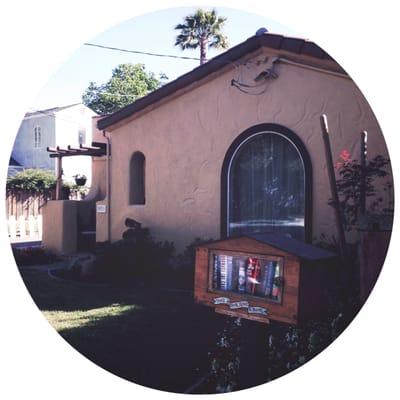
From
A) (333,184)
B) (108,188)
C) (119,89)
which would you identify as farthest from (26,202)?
(333,184)

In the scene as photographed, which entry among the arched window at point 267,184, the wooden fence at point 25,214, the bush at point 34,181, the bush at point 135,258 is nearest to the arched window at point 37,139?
the bush at point 34,181

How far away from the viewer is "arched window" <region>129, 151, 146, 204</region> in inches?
76.9

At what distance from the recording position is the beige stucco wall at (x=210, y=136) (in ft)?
5.61

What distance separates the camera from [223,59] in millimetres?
1829

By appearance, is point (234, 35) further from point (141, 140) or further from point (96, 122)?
point (96, 122)

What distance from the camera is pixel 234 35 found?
75.1 inches

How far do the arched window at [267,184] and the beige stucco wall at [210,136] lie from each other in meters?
0.04

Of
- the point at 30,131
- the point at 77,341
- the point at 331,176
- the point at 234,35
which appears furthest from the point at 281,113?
the point at 77,341

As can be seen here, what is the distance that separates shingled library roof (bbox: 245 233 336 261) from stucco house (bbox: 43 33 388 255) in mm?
37

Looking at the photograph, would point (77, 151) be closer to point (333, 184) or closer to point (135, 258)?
point (135, 258)

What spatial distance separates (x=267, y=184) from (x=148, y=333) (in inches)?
33.1

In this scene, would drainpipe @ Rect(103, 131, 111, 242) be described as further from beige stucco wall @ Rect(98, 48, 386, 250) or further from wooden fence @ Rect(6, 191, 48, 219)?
wooden fence @ Rect(6, 191, 48, 219)

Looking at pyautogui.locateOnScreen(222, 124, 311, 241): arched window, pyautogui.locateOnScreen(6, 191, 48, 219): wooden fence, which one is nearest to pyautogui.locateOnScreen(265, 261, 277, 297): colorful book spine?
pyautogui.locateOnScreen(222, 124, 311, 241): arched window

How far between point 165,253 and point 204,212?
0.90 ft
